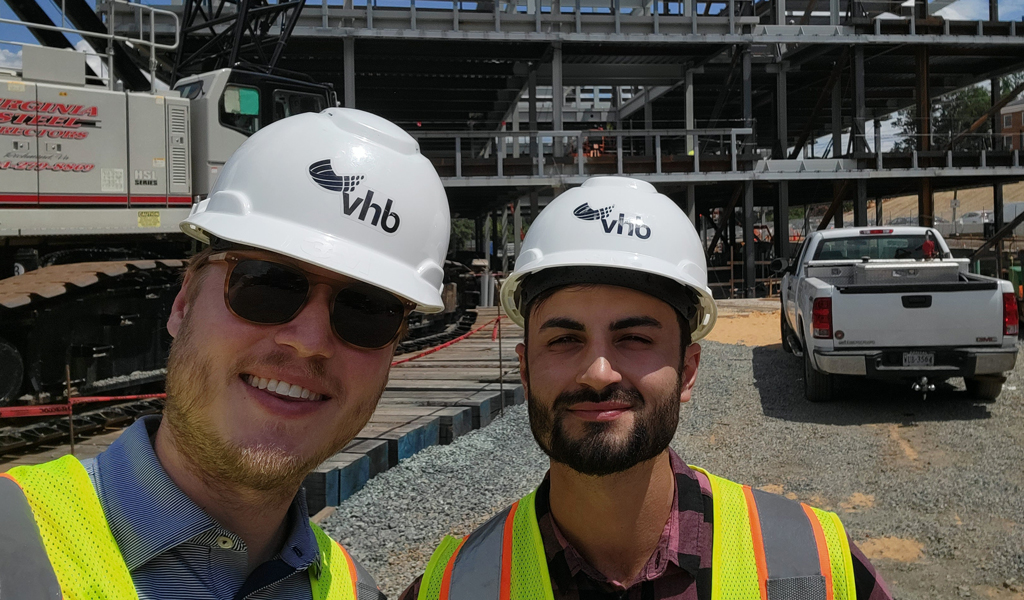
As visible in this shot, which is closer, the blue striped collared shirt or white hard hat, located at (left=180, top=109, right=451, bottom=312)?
the blue striped collared shirt

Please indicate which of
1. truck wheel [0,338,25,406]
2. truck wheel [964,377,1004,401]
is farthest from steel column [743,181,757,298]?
truck wheel [0,338,25,406]

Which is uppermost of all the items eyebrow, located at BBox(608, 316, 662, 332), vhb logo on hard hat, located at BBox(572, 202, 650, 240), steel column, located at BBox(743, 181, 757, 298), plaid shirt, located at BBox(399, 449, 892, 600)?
steel column, located at BBox(743, 181, 757, 298)

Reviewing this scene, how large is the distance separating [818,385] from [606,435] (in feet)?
26.3

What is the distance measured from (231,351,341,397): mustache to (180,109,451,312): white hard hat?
234mm

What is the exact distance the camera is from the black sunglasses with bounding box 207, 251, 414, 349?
1.74 m

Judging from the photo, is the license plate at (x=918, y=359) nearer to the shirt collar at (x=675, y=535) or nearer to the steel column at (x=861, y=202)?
the shirt collar at (x=675, y=535)

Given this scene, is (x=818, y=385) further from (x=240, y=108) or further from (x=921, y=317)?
(x=240, y=108)

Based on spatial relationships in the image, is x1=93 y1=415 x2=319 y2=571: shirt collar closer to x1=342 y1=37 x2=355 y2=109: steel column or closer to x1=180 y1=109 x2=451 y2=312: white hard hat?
x1=180 y1=109 x2=451 y2=312: white hard hat

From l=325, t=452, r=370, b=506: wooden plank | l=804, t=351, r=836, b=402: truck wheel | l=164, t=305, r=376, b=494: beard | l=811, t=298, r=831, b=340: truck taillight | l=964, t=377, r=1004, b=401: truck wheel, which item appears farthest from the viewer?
l=804, t=351, r=836, b=402: truck wheel

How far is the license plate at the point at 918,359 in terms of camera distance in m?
8.49

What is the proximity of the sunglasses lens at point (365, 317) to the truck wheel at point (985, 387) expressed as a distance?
356 inches

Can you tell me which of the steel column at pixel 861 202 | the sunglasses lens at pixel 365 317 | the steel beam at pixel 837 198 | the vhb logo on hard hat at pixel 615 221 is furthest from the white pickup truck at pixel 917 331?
the steel beam at pixel 837 198

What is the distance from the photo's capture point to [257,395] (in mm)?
1679

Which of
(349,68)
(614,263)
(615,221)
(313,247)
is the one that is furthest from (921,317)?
(349,68)
